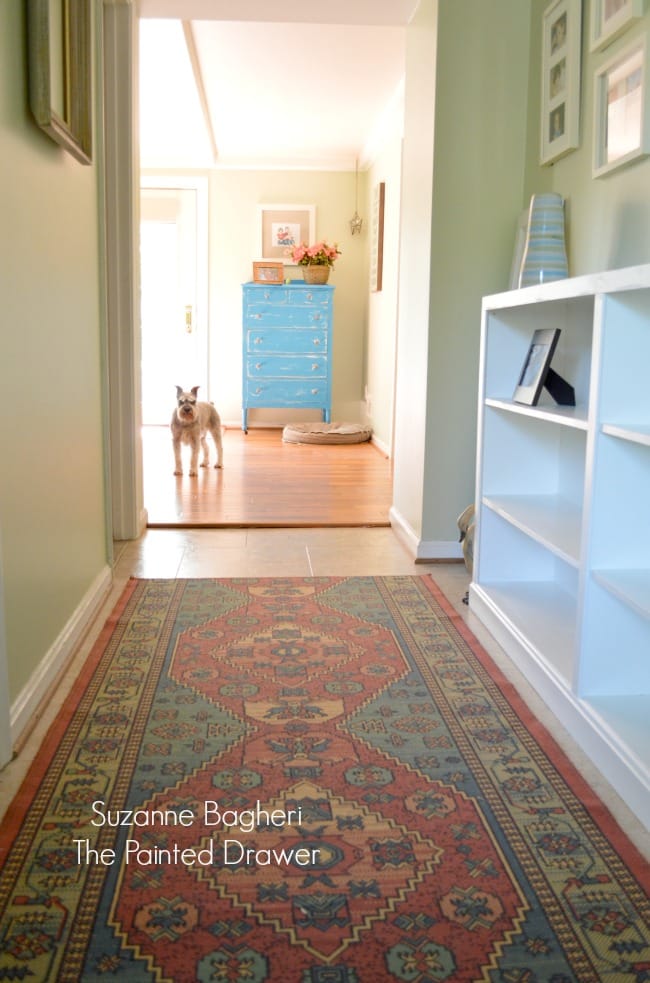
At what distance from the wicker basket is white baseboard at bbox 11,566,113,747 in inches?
194

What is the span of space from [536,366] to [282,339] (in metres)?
5.17

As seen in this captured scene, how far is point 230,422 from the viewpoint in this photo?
26.2 feet

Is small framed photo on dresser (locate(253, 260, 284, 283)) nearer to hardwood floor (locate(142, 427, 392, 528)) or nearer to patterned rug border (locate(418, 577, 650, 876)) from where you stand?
hardwood floor (locate(142, 427, 392, 528))

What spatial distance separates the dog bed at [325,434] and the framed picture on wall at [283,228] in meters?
1.70

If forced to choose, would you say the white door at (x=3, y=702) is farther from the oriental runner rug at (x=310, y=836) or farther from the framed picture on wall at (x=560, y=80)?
the framed picture on wall at (x=560, y=80)

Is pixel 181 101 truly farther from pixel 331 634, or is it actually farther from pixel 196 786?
pixel 196 786

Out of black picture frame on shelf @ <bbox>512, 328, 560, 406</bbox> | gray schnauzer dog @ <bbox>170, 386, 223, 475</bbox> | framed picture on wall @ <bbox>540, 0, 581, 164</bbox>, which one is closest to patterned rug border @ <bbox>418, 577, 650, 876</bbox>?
black picture frame on shelf @ <bbox>512, 328, 560, 406</bbox>

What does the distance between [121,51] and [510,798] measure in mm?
3142

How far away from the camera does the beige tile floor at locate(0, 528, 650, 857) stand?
2701 millimetres

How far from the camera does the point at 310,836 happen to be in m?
1.46

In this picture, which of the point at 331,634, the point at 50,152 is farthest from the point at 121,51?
the point at 331,634

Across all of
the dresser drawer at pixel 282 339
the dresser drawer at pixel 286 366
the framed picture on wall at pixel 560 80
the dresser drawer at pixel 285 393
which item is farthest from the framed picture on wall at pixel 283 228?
the framed picture on wall at pixel 560 80

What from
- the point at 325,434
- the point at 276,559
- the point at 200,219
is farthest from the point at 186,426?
the point at 200,219

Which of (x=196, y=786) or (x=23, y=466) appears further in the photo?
(x=23, y=466)
